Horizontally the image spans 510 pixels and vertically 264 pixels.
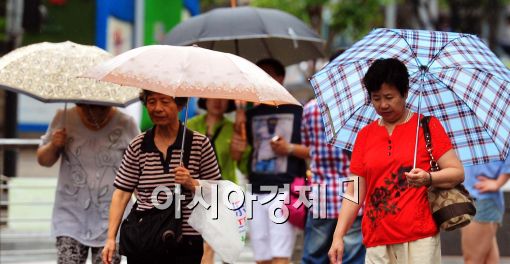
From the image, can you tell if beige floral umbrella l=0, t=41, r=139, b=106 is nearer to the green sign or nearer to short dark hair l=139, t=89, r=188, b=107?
short dark hair l=139, t=89, r=188, b=107

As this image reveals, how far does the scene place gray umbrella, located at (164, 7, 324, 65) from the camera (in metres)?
9.31

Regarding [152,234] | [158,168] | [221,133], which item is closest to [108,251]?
[152,234]

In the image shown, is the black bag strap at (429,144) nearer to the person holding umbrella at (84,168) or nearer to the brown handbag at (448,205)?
the brown handbag at (448,205)

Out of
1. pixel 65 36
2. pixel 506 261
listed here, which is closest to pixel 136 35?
pixel 506 261

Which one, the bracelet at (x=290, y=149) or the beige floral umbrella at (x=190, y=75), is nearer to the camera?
the beige floral umbrella at (x=190, y=75)

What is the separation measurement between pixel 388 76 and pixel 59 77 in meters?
2.67

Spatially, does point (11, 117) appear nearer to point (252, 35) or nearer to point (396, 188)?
point (252, 35)

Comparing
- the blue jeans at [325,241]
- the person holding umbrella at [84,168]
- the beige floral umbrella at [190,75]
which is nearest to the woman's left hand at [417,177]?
the beige floral umbrella at [190,75]

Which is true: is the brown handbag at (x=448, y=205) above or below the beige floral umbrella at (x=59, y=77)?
below

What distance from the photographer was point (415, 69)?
260 inches

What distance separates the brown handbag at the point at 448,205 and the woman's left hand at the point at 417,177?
0.62 feet

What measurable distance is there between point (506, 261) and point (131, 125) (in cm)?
372

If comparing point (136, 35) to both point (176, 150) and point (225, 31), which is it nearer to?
point (225, 31)

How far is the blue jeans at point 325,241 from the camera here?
330 inches
